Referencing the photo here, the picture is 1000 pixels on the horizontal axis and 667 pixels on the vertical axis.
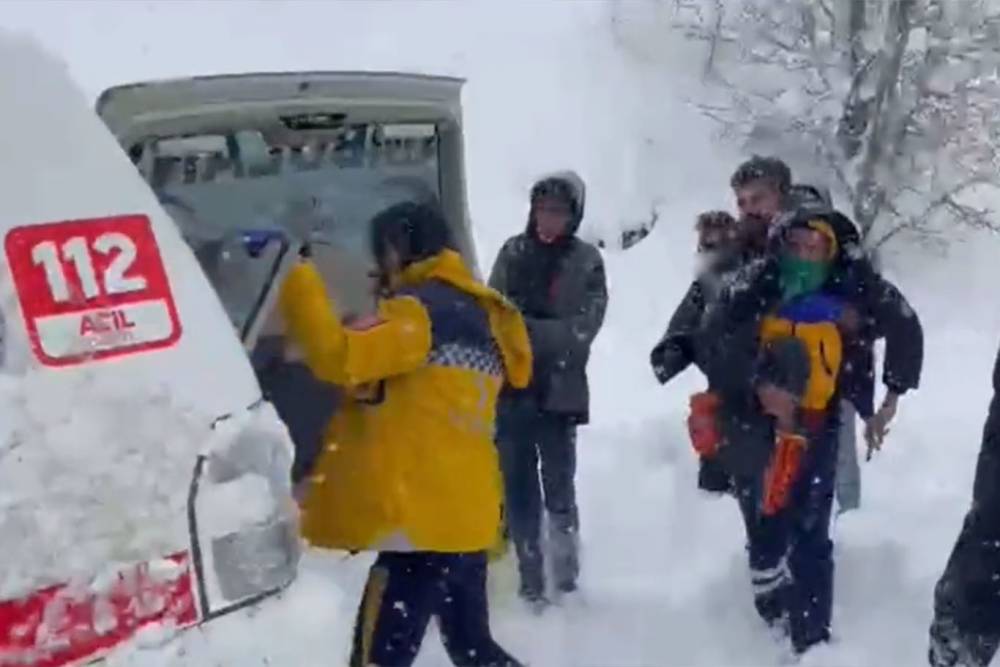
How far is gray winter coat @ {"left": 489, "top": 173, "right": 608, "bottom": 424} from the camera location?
585cm

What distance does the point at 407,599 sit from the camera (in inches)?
182

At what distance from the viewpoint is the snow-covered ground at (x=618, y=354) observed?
19.2 feet

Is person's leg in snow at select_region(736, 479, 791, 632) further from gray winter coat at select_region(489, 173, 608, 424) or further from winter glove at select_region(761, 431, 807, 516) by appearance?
gray winter coat at select_region(489, 173, 608, 424)

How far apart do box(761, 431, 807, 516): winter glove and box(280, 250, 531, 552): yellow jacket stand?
46.9 inches

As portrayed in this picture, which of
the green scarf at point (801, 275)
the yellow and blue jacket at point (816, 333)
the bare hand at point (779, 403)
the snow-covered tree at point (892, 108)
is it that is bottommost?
the snow-covered tree at point (892, 108)

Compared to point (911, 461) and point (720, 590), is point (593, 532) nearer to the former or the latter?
point (720, 590)

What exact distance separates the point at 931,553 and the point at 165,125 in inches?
145

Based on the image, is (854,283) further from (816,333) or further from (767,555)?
(767,555)

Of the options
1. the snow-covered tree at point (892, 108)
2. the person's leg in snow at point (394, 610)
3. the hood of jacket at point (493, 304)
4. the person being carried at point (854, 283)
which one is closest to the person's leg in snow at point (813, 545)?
the person being carried at point (854, 283)

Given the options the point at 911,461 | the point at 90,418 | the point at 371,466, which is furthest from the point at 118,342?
the point at 911,461

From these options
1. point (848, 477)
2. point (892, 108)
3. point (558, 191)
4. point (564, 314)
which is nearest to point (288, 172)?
point (558, 191)

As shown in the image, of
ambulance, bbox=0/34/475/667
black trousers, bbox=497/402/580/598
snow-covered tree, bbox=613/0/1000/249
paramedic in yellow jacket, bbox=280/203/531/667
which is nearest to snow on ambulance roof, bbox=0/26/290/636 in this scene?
ambulance, bbox=0/34/475/667

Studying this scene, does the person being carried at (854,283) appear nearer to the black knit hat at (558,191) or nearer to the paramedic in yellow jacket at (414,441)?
the black knit hat at (558,191)

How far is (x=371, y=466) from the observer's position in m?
4.43
